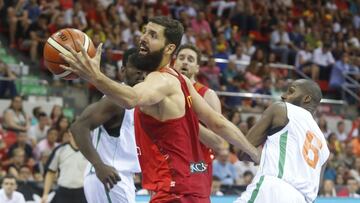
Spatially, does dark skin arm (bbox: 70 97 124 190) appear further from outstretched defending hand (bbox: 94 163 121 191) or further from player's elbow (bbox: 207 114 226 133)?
player's elbow (bbox: 207 114 226 133)

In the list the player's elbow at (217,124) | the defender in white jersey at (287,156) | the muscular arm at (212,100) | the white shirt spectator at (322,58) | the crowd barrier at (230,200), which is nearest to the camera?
the player's elbow at (217,124)

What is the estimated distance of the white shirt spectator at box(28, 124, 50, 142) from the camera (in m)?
13.1

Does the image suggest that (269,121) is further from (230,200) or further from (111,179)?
(230,200)

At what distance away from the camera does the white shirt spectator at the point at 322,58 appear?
785 inches

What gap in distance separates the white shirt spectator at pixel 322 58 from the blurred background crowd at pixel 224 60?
0.02 m

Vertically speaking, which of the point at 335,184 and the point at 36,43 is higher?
the point at 36,43

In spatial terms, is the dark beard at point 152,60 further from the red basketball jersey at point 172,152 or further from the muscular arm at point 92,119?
the muscular arm at point 92,119

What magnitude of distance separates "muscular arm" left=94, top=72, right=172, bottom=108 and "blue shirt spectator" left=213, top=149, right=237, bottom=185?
7.66 m

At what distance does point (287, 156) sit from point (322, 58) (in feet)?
47.4

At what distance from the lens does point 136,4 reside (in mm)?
18156

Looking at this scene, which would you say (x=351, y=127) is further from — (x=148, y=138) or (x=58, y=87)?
(x=148, y=138)

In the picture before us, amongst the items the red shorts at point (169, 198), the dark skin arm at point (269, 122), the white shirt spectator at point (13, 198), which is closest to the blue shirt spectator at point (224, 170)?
the white shirt spectator at point (13, 198)

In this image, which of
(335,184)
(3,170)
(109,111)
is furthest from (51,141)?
(109,111)

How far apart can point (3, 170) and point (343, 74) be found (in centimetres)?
1031
